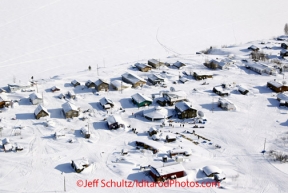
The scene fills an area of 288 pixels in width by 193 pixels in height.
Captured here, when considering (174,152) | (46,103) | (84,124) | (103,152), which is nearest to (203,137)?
(174,152)

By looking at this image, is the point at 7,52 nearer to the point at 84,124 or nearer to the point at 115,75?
the point at 115,75

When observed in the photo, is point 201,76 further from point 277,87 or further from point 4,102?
point 4,102

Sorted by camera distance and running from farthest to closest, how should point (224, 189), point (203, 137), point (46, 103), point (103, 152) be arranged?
point (46, 103), point (203, 137), point (103, 152), point (224, 189)

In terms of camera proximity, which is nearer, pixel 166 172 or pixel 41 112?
pixel 166 172

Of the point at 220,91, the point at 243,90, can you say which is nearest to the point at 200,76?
the point at 220,91

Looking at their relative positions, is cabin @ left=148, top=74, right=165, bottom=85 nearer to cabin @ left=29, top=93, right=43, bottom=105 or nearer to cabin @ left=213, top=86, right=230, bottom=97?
cabin @ left=213, top=86, right=230, bottom=97

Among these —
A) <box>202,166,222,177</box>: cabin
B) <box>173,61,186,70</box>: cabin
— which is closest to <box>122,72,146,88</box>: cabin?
<box>173,61,186,70</box>: cabin
